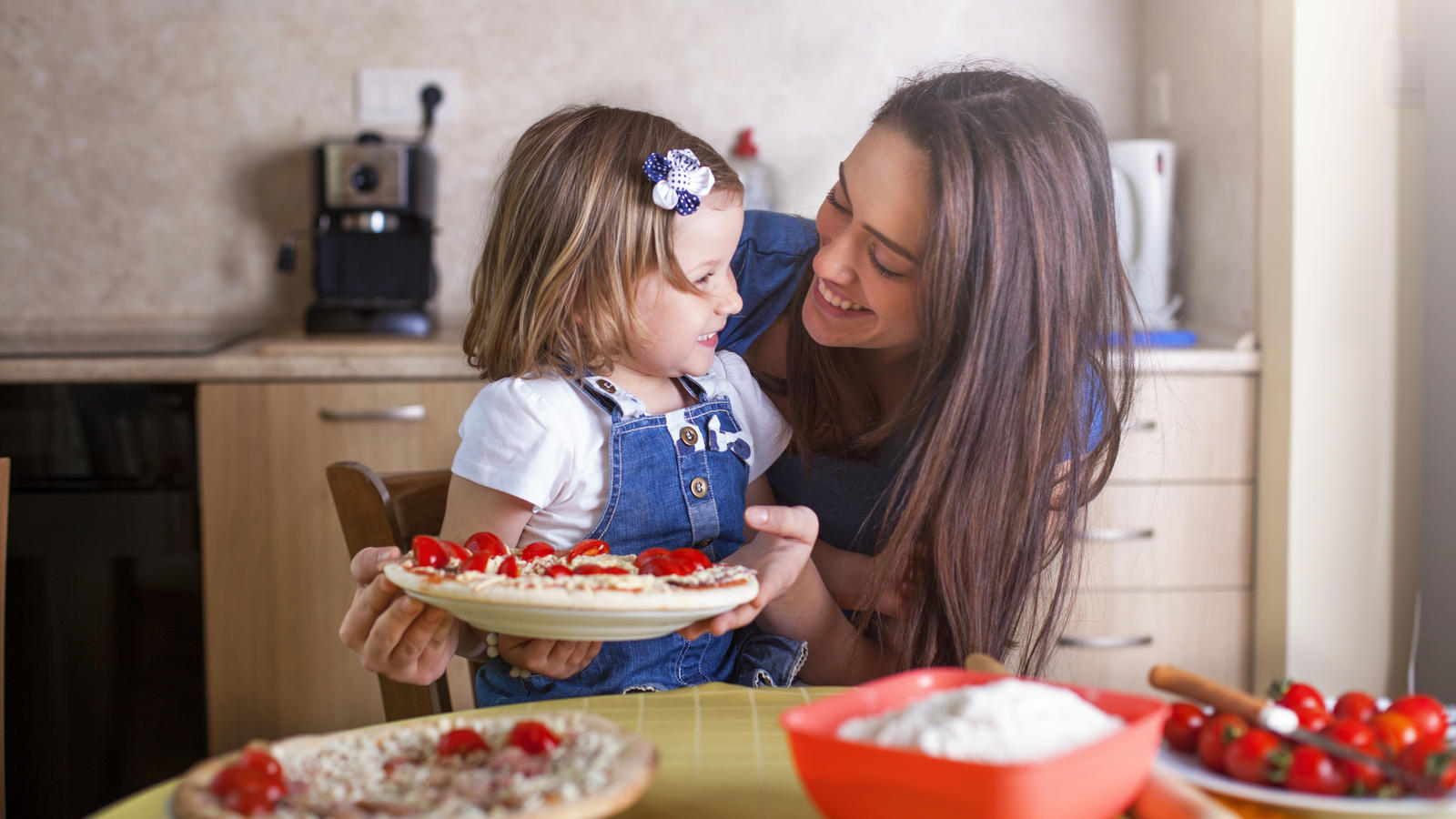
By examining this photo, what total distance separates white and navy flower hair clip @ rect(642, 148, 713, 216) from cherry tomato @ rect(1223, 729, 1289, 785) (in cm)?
75

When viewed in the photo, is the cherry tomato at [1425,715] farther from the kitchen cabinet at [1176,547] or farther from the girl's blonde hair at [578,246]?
the kitchen cabinet at [1176,547]

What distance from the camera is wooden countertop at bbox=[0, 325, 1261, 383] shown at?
6.60ft

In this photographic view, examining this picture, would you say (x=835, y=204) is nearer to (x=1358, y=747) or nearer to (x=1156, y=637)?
(x=1358, y=747)

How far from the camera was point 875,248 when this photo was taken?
113 centimetres

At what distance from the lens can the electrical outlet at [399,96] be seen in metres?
2.55

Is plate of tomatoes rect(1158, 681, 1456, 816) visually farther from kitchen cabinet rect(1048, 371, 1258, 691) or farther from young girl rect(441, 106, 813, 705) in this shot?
kitchen cabinet rect(1048, 371, 1258, 691)

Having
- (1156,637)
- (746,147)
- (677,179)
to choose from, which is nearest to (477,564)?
(677,179)

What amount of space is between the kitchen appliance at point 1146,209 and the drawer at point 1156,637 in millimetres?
565

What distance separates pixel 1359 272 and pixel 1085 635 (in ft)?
2.76

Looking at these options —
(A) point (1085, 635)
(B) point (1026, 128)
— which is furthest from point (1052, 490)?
(A) point (1085, 635)

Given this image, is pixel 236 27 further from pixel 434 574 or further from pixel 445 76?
pixel 434 574

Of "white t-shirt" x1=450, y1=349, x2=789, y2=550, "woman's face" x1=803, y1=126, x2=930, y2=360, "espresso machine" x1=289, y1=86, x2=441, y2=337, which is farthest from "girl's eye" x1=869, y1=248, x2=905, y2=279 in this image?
"espresso machine" x1=289, y1=86, x2=441, y2=337

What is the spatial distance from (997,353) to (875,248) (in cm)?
16

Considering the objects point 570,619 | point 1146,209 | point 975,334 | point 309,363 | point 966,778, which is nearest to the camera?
point 966,778
